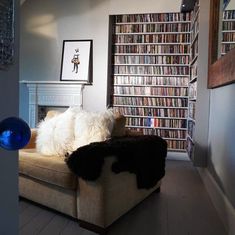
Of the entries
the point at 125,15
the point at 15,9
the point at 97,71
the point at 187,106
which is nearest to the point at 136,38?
the point at 125,15

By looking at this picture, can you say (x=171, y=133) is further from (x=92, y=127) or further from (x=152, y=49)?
(x=92, y=127)

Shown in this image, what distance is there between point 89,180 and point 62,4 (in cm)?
372

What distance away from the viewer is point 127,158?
1.96 m

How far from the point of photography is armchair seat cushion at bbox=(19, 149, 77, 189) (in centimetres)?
192

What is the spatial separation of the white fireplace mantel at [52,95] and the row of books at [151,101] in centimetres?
68

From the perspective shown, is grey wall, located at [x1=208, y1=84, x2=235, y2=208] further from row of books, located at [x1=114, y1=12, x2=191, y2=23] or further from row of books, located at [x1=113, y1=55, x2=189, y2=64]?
row of books, located at [x1=114, y1=12, x2=191, y2=23]

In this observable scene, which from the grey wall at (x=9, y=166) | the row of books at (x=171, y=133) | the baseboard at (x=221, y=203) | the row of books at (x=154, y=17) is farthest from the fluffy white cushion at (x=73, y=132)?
the row of books at (x=154, y=17)

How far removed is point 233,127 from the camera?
194 centimetres

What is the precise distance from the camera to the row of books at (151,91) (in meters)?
4.27

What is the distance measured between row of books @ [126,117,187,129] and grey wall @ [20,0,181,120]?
600 millimetres

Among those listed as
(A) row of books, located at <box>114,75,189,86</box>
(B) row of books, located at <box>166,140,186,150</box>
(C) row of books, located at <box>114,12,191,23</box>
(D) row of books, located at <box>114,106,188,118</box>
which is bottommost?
(B) row of books, located at <box>166,140,186,150</box>

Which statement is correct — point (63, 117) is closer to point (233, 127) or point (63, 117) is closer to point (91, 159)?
point (91, 159)

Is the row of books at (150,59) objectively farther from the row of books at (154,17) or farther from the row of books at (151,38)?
the row of books at (154,17)

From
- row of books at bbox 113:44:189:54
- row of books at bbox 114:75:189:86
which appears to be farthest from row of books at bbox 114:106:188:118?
row of books at bbox 113:44:189:54
